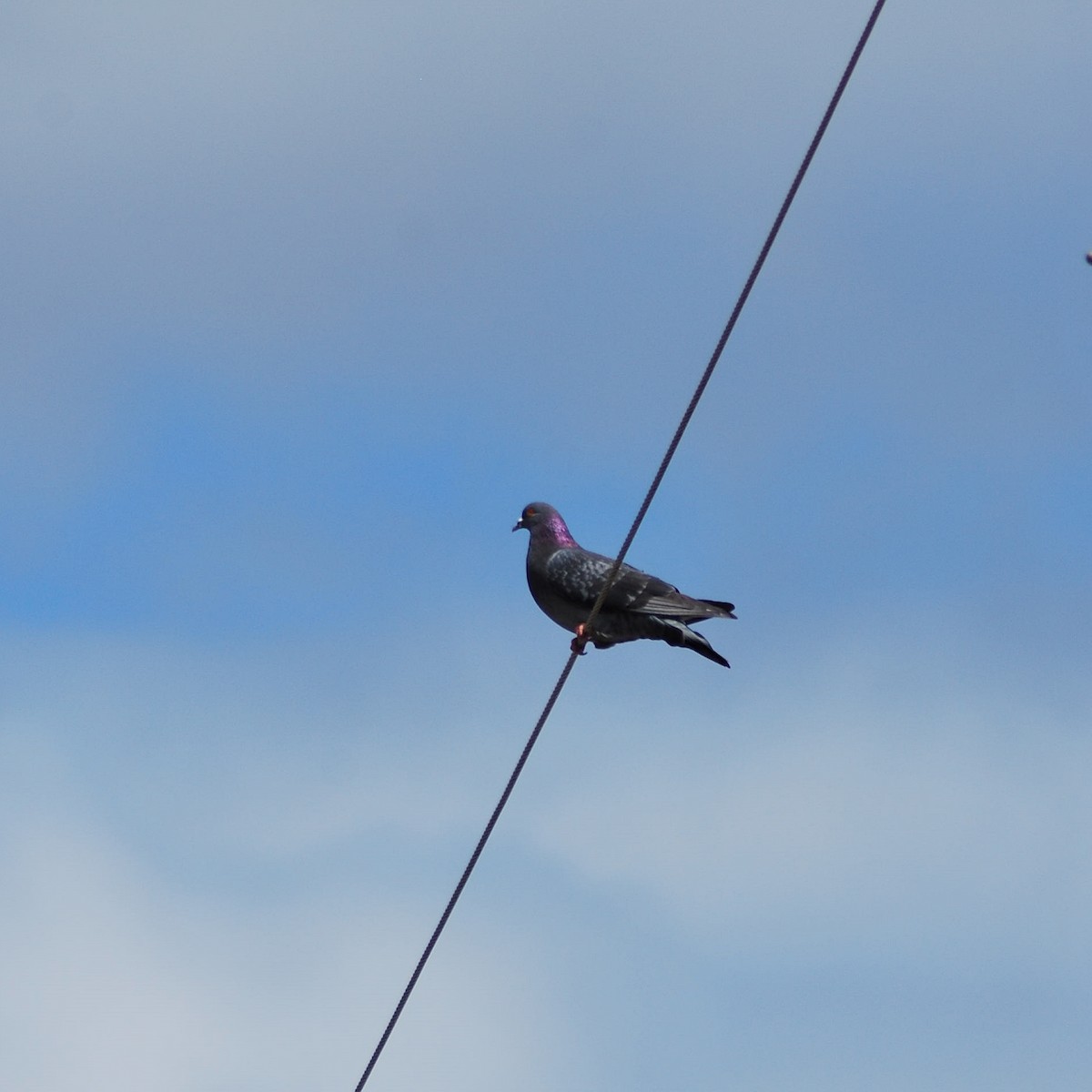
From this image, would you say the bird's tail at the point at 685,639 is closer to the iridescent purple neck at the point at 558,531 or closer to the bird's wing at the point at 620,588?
the bird's wing at the point at 620,588

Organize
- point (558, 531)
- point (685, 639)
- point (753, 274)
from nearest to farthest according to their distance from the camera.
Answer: point (753, 274)
point (685, 639)
point (558, 531)

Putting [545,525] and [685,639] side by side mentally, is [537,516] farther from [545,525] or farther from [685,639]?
[685,639]

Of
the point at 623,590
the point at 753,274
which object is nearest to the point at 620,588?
the point at 623,590

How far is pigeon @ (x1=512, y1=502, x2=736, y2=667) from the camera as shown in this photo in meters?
14.0

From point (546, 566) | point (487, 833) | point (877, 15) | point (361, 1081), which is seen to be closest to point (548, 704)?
point (487, 833)

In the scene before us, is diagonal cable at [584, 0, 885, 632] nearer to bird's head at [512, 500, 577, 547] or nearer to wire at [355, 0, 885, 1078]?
wire at [355, 0, 885, 1078]

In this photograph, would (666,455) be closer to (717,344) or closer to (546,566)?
(717,344)

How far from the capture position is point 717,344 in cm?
807

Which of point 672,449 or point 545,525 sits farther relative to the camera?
point 545,525

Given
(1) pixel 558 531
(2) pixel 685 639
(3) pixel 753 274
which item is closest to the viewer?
(3) pixel 753 274

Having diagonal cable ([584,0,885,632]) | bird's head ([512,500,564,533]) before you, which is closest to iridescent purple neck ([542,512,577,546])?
bird's head ([512,500,564,533])

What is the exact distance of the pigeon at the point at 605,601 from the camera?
14.0 meters

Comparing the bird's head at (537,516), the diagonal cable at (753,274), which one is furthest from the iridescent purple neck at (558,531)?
the diagonal cable at (753,274)

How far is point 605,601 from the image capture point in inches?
558
